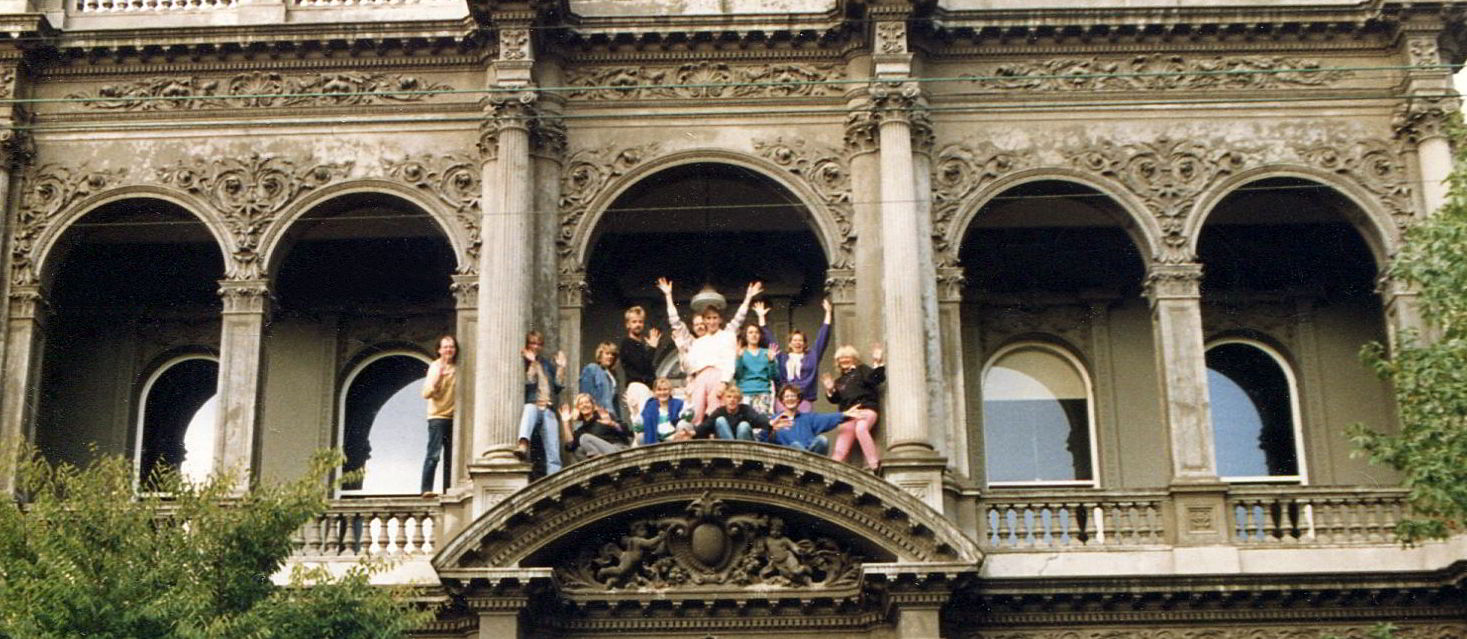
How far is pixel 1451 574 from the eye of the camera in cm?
2317

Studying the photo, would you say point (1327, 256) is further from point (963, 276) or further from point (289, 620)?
point (289, 620)

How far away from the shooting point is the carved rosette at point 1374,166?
83.7ft

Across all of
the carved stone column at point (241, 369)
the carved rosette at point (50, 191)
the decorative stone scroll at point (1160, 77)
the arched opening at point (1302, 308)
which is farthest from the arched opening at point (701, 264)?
the carved rosette at point (50, 191)

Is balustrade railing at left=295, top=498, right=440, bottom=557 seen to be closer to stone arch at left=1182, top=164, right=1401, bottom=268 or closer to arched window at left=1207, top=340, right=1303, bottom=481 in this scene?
stone arch at left=1182, top=164, right=1401, bottom=268

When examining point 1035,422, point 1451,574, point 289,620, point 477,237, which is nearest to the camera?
point 289,620

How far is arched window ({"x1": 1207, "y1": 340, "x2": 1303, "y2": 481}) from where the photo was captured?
27078 mm

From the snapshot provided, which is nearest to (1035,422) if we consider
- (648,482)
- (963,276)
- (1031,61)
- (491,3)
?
(963,276)

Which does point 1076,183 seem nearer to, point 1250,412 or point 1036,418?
point 1036,418

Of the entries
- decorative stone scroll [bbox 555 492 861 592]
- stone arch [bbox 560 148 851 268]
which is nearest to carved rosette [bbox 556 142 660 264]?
stone arch [bbox 560 148 851 268]

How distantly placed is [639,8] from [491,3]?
1.83 metres

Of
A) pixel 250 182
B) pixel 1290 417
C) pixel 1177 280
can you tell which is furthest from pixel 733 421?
pixel 1290 417

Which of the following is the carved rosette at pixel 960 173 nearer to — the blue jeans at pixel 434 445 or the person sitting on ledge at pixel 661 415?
the person sitting on ledge at pixel 661 415

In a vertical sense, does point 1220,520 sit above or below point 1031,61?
below

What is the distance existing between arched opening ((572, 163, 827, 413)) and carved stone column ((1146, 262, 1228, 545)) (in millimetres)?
4296
